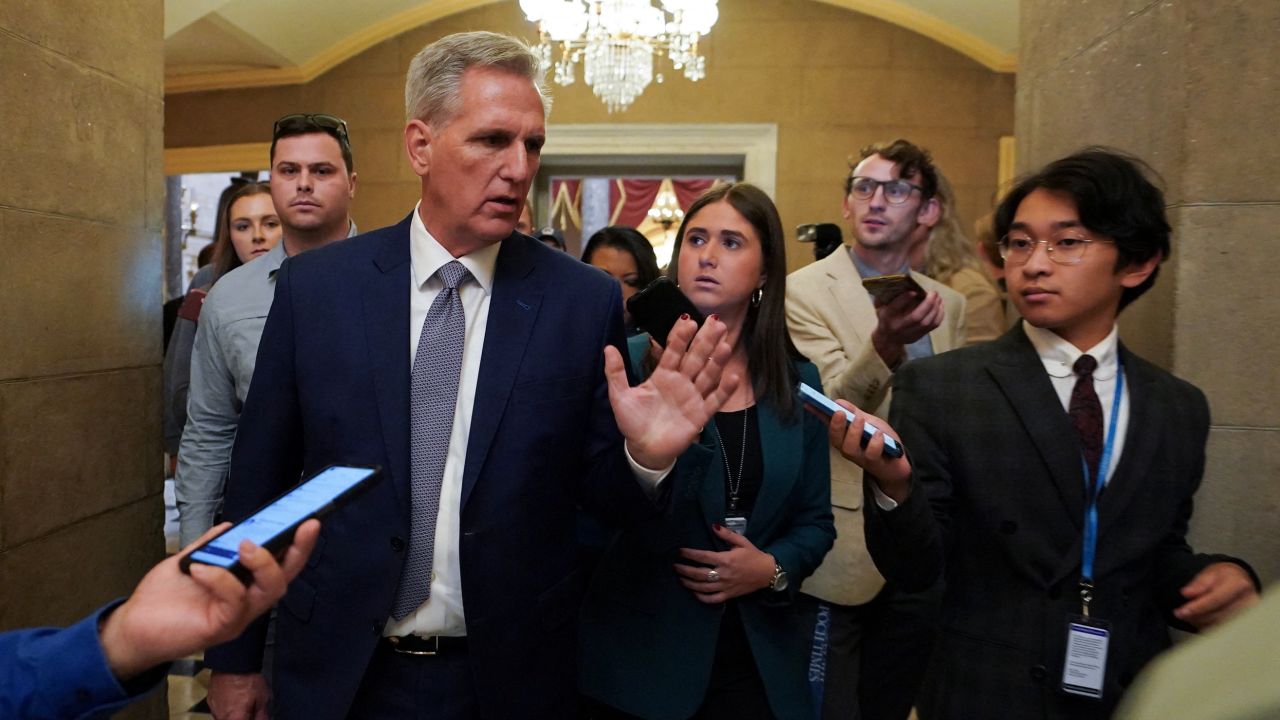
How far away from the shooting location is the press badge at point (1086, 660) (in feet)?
5.25

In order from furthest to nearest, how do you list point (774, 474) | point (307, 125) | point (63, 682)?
point (307, 125)
point (774, 474)
point (63, 682)

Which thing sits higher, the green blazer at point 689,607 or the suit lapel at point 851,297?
the suit lapel at point 851,297

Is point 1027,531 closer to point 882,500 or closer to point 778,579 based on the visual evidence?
point 882,500

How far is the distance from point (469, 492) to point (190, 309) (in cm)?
182

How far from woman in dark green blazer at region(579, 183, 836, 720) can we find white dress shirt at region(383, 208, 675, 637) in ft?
1.06

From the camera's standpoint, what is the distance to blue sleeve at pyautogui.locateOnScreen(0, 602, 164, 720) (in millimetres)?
979

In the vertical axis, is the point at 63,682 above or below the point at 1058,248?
below

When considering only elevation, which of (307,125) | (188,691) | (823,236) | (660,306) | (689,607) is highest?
(307,125)

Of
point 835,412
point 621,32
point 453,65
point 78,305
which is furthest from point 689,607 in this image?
point 621,32

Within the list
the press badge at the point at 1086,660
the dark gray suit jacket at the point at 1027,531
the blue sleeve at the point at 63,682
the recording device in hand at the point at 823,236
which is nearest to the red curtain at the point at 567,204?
the recording device in hand at the point at 823,236

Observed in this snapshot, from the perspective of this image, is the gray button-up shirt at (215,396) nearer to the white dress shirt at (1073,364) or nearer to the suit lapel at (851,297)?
the suit lapel at (851,297)

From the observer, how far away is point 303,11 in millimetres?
6746

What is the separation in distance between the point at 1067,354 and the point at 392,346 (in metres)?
1.23

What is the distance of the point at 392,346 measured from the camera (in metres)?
1.64
